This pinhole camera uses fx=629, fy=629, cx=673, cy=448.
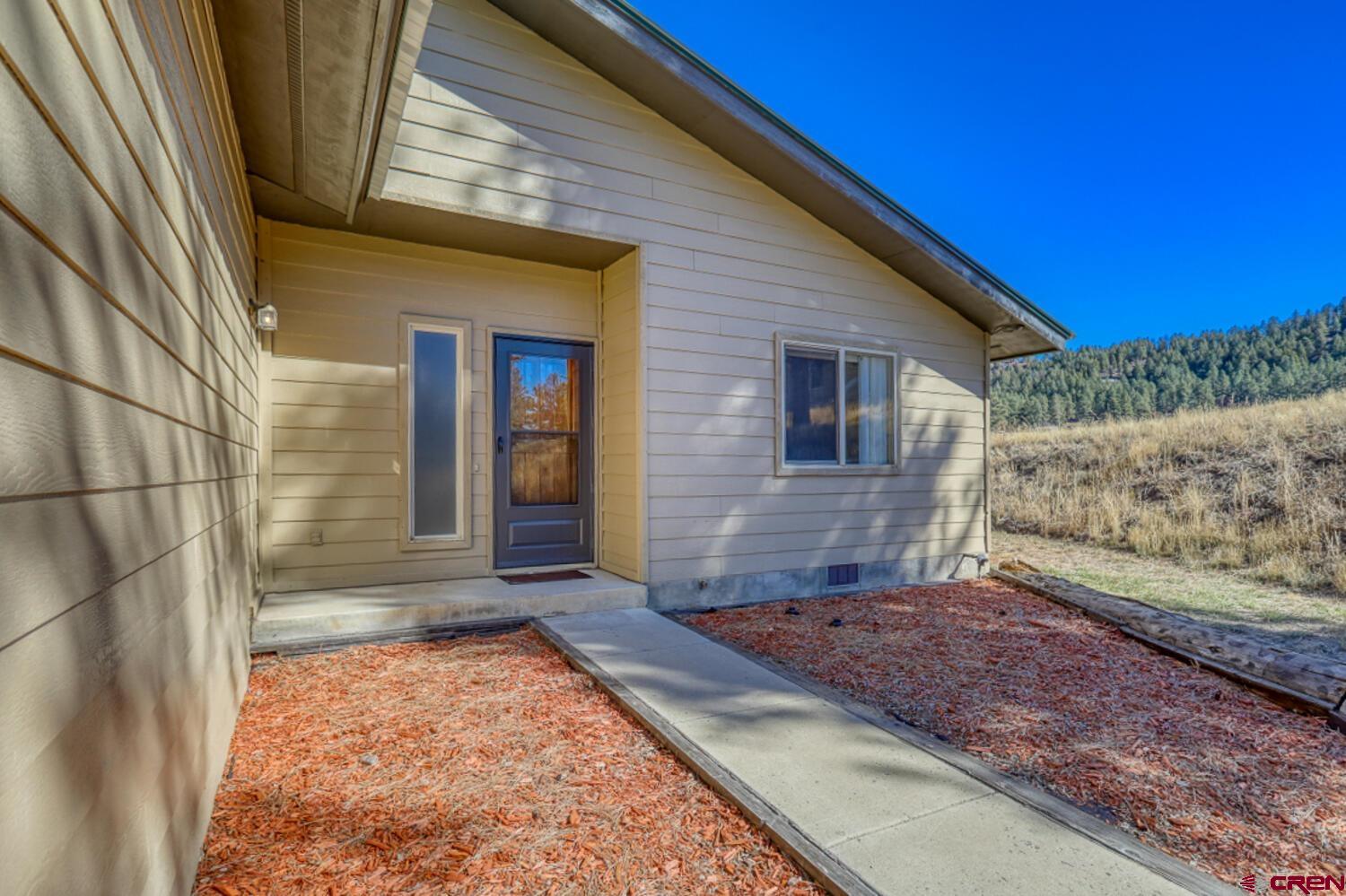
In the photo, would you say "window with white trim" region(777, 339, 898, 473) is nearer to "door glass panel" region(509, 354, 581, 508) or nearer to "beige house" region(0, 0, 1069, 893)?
"beige house" region(0, 0, 1069, 893)

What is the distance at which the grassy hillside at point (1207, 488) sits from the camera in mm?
7507

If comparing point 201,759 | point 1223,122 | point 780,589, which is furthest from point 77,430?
point 1223,122

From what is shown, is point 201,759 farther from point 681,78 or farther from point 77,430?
point 681,78

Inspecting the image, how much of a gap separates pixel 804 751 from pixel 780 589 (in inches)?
120

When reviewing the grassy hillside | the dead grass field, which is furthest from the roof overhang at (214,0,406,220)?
the grassy hillside

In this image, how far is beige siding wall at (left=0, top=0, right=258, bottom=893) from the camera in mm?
828

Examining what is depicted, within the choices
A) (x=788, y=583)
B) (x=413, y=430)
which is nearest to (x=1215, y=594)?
(x=788, y=583)

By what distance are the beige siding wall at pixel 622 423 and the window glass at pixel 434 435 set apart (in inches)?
48.6

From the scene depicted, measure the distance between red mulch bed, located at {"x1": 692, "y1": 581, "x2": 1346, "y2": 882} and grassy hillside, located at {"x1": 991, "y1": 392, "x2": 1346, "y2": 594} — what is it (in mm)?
4384

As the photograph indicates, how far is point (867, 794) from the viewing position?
225 cm

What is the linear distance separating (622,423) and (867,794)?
3.46 m

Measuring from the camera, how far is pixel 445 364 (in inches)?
196

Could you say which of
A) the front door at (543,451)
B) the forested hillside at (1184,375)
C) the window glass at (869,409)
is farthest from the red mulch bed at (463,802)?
Result: the forested hillside at (1184,375)

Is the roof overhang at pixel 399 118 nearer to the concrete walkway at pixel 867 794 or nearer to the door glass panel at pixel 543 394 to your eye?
the door glass panel at pixel 543 394
